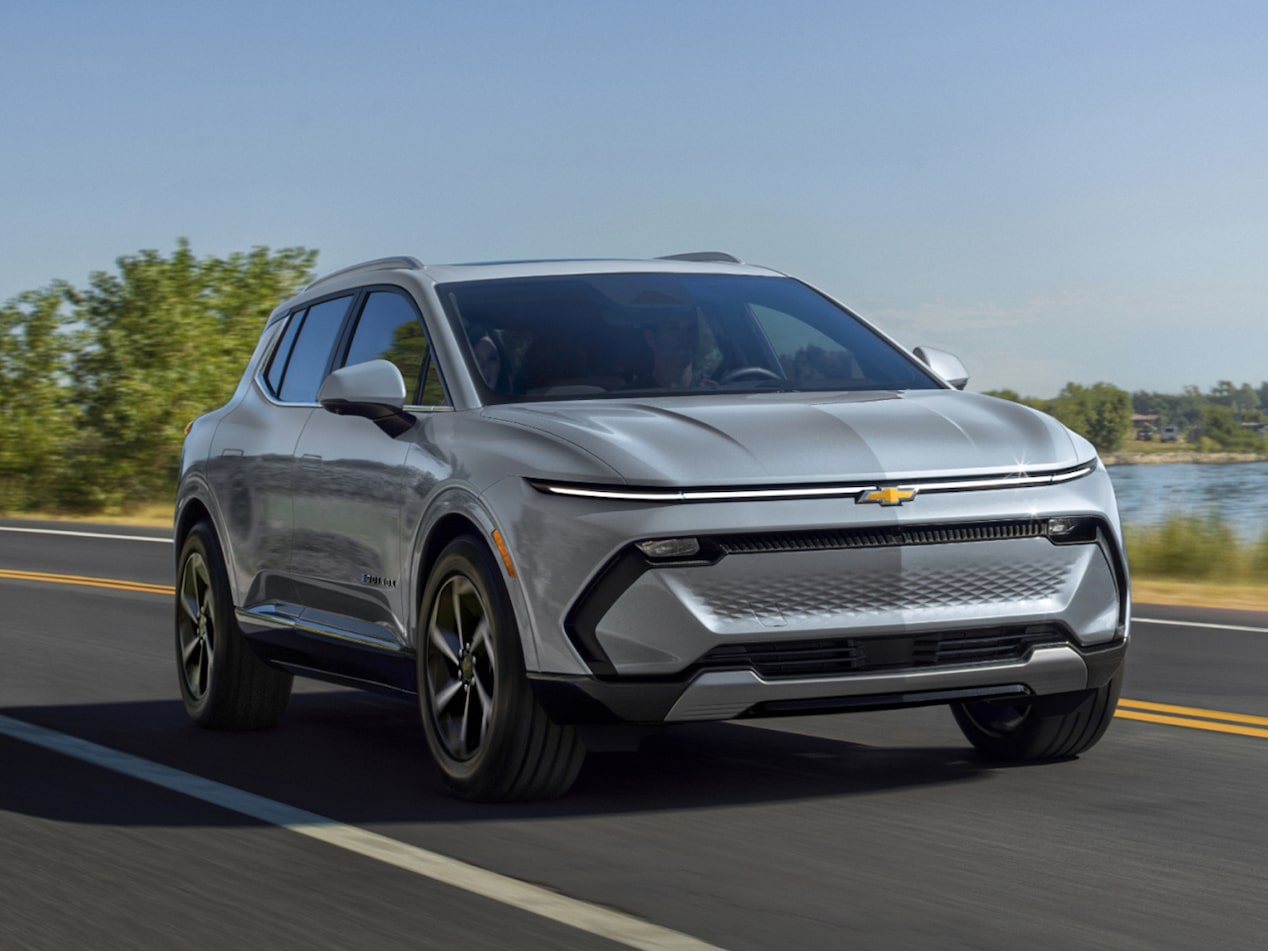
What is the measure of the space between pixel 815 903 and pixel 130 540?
18032mm

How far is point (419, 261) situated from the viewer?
291 inches

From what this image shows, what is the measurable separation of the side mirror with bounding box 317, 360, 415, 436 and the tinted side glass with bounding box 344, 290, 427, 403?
0.16m

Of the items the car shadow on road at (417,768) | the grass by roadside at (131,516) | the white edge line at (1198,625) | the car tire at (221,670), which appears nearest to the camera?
the car shadow on road at (417,768)

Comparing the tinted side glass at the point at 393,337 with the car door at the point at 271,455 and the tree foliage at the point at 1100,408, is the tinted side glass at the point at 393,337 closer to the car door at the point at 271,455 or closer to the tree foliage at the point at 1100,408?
the car door at the point at 271,455


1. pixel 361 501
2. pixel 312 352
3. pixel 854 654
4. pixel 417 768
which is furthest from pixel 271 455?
pixel 854 654

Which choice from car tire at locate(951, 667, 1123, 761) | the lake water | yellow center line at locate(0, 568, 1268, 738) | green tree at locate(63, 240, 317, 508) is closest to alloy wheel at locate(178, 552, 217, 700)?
car tire at locate(951, 667, 1123, 761)

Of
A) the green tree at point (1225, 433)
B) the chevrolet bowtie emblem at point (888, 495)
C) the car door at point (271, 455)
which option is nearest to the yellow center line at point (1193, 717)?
the chevrolet bowtie emblem at point (888, 495)

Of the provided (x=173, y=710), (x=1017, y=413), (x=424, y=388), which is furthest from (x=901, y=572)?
(x=173, y=710)

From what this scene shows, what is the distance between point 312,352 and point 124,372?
108 ft

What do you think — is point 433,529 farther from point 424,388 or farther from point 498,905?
point 498,905

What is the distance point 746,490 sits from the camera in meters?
5.59

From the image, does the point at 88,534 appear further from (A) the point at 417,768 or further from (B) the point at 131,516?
(A) the point at 417,768

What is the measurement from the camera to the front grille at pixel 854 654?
562 centimetres

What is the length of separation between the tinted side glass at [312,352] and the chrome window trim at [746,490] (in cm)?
224
